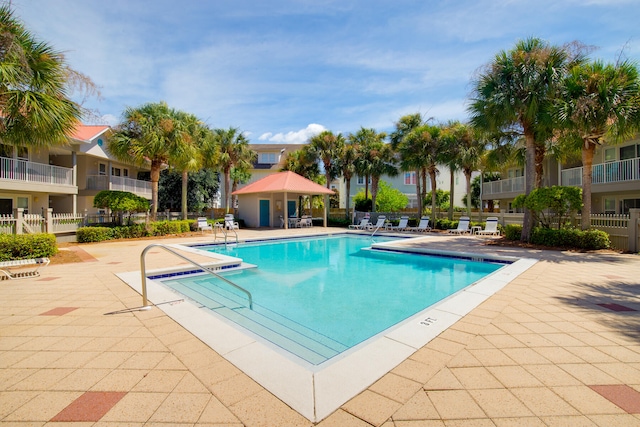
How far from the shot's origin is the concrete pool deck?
97.1 inches

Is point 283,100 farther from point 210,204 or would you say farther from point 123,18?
point 210,204

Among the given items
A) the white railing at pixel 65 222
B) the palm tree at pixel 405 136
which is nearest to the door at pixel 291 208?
the palm tree at pixel 405 136

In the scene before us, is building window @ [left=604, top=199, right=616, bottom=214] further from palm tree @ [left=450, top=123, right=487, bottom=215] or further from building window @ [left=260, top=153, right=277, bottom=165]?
building window @ [left=260, top=153, right=277, bottom=165]

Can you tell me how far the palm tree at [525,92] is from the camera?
41.9ft

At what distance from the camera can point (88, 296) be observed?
6.01 metres

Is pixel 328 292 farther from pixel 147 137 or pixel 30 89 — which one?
pixel 147 137

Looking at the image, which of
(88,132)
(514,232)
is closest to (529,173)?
(514,232)

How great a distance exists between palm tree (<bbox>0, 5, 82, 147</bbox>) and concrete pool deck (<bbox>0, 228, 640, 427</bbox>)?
543cm

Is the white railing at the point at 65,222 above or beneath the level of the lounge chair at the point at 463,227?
above

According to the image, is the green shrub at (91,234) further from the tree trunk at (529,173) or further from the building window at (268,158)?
the building window at (268,158)

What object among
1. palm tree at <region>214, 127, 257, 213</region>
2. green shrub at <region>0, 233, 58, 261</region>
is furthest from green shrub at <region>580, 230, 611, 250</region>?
palm tree at <region>214, 127, 257, 213</region>

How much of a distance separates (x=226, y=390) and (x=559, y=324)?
4.40 meters

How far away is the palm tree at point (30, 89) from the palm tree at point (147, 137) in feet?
24.8

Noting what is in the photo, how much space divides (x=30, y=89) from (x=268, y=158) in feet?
100
